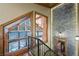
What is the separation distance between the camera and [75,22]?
1.40m

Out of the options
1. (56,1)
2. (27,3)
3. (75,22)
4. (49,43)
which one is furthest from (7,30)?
(75,22)

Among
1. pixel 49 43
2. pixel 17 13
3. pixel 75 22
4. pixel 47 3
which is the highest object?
pixel 47 3

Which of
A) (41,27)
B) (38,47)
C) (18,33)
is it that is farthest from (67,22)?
(18,33)

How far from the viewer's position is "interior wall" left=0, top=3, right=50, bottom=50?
1.39 m

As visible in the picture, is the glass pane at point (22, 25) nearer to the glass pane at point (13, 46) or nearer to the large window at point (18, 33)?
the large window at point (18, 33)

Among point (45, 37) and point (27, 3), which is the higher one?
point (27, 3)

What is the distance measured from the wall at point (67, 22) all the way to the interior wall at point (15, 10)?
0.11 meters

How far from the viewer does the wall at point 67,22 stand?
1.40m

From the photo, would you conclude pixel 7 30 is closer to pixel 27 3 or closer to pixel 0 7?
pixel 0 7

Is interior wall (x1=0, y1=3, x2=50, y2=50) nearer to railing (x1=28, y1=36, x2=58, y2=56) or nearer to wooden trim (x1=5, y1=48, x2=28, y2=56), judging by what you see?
railing (x1=28, y1=36, x2=58, y2=56)

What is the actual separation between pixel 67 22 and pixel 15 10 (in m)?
0.56

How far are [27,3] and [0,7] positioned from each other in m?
0.29

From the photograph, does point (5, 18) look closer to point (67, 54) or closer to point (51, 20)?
point (51, 20)

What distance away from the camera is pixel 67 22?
1416 millimetres
